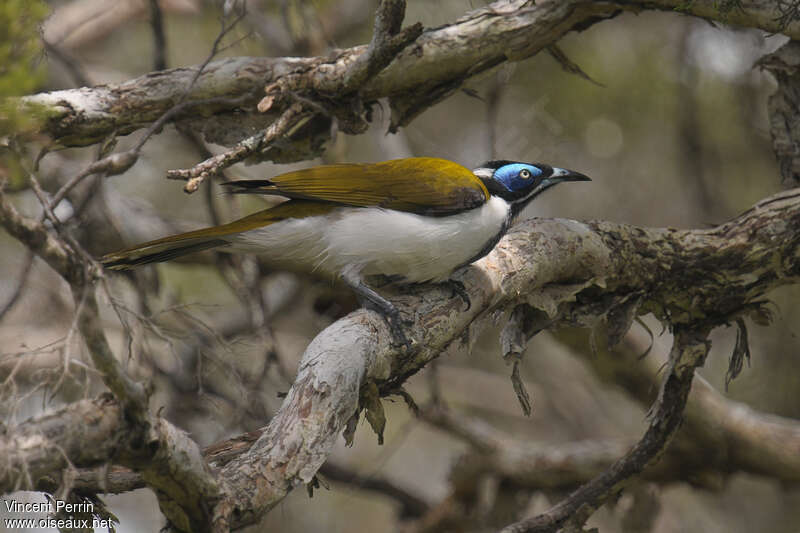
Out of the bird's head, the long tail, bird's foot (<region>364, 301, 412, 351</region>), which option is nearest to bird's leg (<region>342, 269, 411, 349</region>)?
bird's foot (<region>364, 301, 412, 351</region>)

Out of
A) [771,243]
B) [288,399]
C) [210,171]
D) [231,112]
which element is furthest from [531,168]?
[288,399]

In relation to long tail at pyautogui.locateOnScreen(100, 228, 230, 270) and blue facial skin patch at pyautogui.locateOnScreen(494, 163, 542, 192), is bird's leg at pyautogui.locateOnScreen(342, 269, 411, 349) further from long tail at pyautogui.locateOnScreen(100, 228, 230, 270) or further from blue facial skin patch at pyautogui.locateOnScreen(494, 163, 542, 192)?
blue facial skin patch at pyautogui.locateOnScreen(494, 163, 542, 192)

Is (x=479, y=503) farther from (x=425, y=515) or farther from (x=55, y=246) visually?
(x=55, y=246)

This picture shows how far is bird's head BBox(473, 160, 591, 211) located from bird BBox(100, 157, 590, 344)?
0.19 m

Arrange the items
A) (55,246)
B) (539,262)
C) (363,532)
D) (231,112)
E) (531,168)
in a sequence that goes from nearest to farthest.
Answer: (55,246) → (539,262) → (231,112) → (531,168) → (363,532)

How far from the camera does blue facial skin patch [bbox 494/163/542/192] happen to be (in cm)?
451

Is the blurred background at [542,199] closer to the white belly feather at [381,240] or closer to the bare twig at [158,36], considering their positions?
the bare twig at [158,36]

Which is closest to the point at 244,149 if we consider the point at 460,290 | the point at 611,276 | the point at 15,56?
the point at 460,290

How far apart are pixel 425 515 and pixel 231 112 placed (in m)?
3.43

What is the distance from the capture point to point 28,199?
5723mm

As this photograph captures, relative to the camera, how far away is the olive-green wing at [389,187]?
13.1 ft

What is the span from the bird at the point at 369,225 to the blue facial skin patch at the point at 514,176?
241 mm

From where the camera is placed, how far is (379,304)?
349 cm

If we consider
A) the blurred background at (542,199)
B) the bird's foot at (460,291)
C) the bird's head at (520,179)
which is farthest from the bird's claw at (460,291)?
the blurred background at (542,199)
